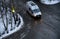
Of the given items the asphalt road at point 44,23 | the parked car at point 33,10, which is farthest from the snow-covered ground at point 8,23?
the parked car at point 33,10

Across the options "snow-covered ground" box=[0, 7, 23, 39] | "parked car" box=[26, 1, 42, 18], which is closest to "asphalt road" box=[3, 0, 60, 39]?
"parked car" box=[26, 1, 42, 18]

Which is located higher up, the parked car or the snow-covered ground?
the parked car

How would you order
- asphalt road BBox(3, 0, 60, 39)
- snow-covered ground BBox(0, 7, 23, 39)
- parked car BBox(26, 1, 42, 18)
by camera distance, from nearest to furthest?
asphalt road BBox(3, 0, 60, 39)
snow-covered ground BBox(0, 7, 23, 39)
parked car BBox(26, 1, 42, 18)

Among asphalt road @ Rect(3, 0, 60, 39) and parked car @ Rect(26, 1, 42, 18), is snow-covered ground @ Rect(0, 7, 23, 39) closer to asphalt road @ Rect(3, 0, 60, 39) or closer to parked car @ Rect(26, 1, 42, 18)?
asphalt road @ Rect(3, 0, 60, 39)

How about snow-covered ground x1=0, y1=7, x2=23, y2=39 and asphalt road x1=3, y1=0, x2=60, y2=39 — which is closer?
asphalt road x1=3, y1=0, x2=60, y2=39

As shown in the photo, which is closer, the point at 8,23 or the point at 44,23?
the point at 8,23

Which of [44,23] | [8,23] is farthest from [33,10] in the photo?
[8,23]

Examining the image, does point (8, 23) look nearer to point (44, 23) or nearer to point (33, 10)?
point (33, 10)

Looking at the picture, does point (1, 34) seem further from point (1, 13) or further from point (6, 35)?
point (1, 13)

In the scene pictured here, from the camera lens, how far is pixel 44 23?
42.4m

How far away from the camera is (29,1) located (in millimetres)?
49500

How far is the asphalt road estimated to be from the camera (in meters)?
38.3

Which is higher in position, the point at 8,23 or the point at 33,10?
the point at 33,10

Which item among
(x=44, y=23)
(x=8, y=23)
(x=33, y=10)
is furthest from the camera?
(x=33, y=10)
